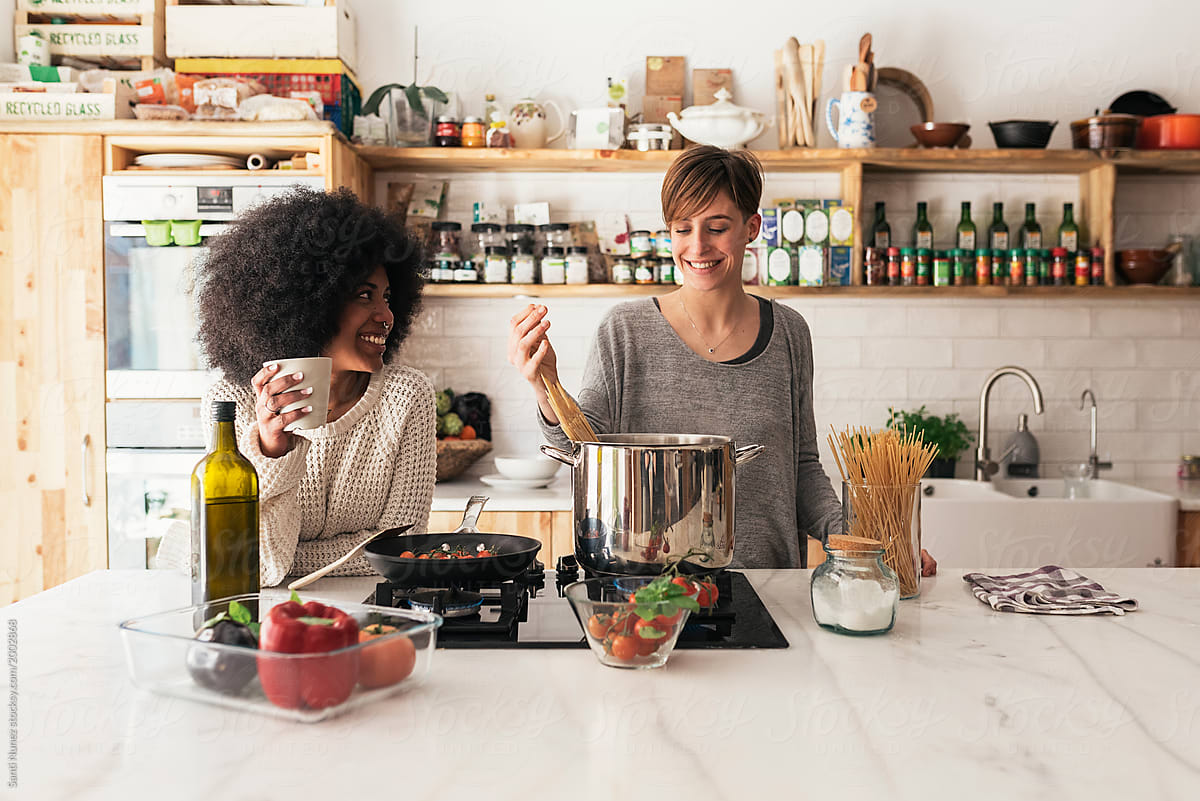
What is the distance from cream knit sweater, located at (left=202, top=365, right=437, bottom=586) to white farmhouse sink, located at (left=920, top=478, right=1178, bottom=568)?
1.83 m

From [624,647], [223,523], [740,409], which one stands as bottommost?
[624,647]

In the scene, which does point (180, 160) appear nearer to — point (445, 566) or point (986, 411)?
point (445, 566)

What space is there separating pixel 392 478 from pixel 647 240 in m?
1.92

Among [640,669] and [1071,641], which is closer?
[640,669]

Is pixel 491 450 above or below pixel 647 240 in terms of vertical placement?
below

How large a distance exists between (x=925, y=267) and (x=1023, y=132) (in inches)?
21.7

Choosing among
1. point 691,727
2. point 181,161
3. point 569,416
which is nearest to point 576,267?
point 181,161

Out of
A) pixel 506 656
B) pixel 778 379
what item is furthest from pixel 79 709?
pixel 778 379

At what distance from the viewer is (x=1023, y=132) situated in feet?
11.2

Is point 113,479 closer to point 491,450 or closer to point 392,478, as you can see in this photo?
point 491,450

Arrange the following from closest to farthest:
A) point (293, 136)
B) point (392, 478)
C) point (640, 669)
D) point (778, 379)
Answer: point (640, 669) < point (392, 478) < point (778, 379) < point (293, 136)

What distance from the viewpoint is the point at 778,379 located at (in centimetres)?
200

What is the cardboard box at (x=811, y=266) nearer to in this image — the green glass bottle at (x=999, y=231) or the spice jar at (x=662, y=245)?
the spice jar at (x=662, y=245)

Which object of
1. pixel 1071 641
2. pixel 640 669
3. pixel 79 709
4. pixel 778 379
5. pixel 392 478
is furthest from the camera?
pixel 778 379
